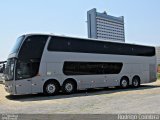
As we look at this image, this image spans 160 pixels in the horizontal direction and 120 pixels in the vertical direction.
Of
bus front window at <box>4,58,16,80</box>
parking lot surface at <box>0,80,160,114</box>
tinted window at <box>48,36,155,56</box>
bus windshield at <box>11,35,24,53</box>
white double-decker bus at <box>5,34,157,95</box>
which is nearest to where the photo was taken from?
parking lot surface at <box>0,80,160,114</box>

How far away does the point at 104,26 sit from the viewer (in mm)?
46375

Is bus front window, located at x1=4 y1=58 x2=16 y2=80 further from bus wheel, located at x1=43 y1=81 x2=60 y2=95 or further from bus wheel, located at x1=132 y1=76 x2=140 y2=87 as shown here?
bus wheel, located at x1=132 y1=76 x2=140 y2=87

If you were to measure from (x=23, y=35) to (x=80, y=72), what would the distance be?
4.48 metres

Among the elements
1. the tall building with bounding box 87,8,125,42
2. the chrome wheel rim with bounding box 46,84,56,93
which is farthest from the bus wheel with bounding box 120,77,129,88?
the tall building with bounding box 87,8,125,42

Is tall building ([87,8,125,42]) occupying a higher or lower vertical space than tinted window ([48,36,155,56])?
higher

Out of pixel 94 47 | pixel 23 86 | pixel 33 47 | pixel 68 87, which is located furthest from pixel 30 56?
pixel 94 47

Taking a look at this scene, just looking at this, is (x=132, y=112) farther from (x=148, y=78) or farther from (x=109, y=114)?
(x=148, y=78)

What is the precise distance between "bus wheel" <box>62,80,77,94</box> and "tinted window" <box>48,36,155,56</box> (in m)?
2.00

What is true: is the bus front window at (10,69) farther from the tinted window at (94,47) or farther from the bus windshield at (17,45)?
the tinted window at (94,47)

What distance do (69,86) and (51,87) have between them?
1369mm

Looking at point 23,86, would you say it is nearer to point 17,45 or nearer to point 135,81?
point 17,45

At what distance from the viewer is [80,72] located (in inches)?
791

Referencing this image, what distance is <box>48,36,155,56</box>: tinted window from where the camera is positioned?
62.6 ft

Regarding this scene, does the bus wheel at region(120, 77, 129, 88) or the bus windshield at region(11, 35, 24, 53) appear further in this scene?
the bus wheel at region(120, 77, 129, 88)
